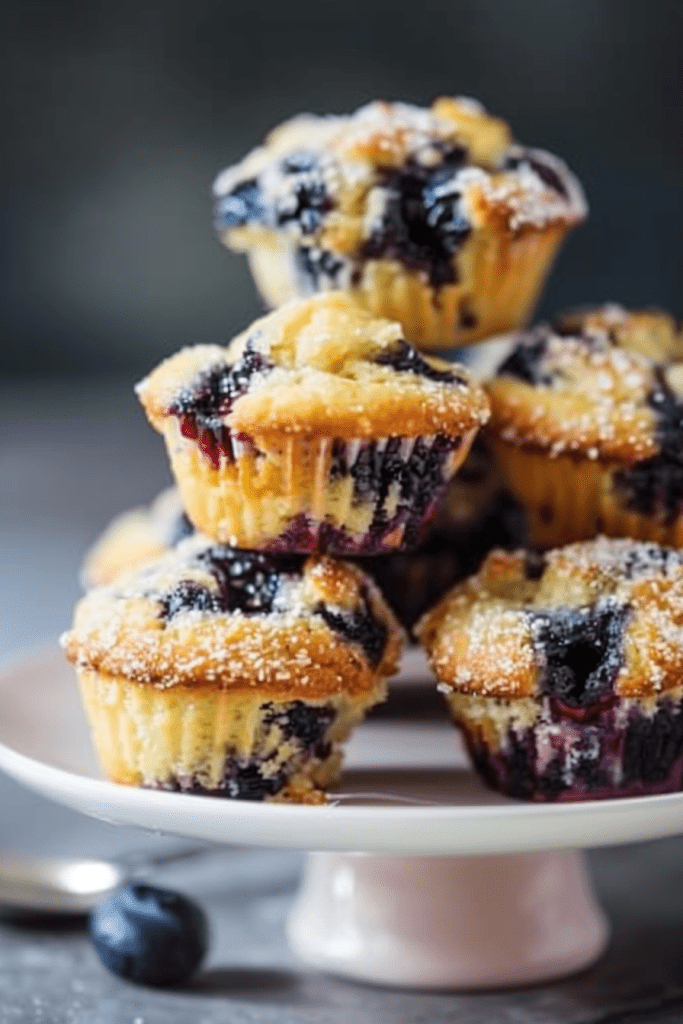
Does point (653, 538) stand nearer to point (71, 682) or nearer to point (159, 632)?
point (159, 632)

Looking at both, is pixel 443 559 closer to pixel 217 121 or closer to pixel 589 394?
pixel 589 394

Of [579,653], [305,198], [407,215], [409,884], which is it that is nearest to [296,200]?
[305,198]

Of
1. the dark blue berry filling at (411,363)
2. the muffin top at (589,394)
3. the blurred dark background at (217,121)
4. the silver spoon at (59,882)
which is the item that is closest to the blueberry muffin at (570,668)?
the muffin top at (589,394)

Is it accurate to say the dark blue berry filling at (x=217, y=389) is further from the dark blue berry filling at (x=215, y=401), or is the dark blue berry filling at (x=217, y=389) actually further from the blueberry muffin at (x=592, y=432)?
the blueberry muffin at (x=592, y=432)

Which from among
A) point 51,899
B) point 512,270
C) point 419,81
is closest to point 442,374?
point 512,270

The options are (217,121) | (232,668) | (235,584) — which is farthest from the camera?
(217,121)

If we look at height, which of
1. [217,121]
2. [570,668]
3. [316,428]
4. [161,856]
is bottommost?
[217,121]

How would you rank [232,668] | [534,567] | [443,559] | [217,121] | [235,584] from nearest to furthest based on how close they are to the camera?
[232,668]
[235,584]
[534,567]
[443,559]
[217,121]
